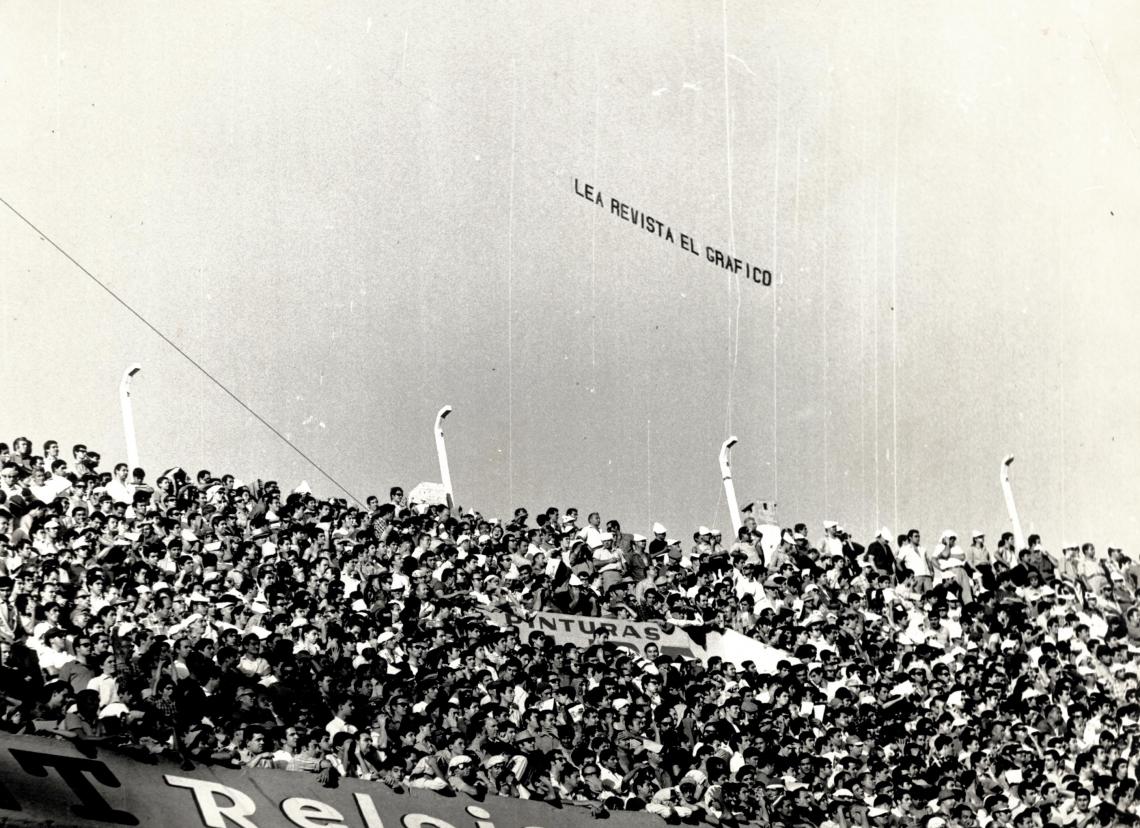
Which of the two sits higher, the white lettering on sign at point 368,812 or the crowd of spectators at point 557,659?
the crowd of spectators at point 557,659

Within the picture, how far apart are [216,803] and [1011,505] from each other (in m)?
18.5

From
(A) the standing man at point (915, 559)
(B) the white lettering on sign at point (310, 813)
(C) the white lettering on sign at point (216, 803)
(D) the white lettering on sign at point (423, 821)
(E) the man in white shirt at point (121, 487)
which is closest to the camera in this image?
(C) the white lettering on sign at point (216, 803)

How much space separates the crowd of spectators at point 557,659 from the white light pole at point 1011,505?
203 cm

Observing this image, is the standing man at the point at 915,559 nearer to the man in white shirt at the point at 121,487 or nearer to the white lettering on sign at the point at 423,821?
the white lettering on sign at the point at 423,821

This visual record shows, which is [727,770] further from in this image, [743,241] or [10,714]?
[743,241]

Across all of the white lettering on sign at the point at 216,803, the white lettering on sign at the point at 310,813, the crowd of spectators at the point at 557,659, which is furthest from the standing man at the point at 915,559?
the white lettering on sign at the point at 216,803

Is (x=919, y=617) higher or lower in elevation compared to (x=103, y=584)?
higher

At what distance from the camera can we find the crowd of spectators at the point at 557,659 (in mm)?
16859

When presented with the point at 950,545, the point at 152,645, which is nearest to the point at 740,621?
the point at 950,545

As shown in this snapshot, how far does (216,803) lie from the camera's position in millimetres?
15484

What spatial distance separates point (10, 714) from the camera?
14.9 m

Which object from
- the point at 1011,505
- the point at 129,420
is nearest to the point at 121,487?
the point at 129,420

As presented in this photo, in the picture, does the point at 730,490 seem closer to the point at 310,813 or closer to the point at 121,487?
the point at 121,487

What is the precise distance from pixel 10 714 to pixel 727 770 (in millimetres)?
7915
